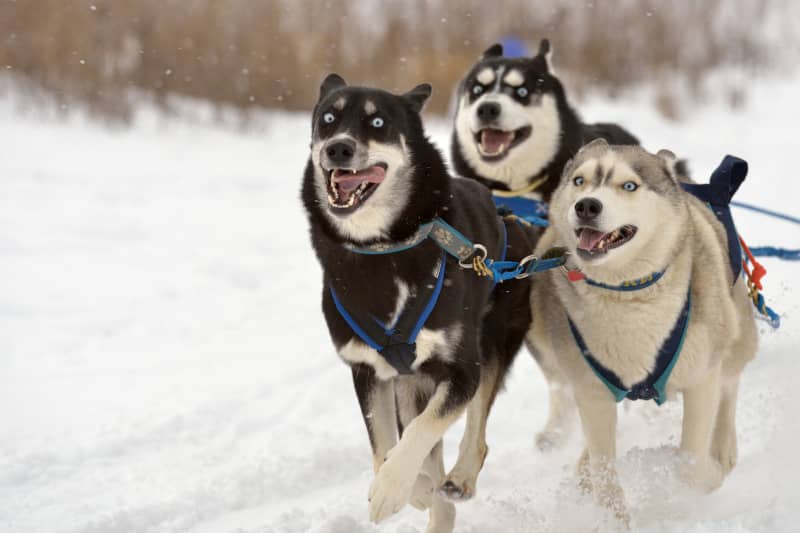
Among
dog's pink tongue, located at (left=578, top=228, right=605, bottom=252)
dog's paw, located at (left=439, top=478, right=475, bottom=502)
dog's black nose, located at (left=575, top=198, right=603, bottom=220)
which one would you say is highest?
dog's black nose, located at (left=575, top=198, right=603, bottom=220)

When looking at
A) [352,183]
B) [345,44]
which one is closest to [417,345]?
[352,183]

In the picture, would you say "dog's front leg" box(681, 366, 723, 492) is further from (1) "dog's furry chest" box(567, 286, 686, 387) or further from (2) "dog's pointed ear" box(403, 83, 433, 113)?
(2) "dog's pointed ear" box(403, 83, 433, 113)

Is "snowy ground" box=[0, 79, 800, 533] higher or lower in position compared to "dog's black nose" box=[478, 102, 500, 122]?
lower

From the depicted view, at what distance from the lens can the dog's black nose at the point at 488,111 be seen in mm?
4266

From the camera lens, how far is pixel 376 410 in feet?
9.94

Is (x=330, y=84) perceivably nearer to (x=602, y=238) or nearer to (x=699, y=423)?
(x=602, y=238)

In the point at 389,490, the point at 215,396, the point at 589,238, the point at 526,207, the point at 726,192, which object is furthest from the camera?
the point at 215,396

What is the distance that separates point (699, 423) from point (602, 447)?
37cm

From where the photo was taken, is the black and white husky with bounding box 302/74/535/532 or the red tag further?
the red tag

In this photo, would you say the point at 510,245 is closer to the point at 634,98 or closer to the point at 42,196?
the point at 42,196

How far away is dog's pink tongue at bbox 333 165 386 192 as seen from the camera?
109 inches

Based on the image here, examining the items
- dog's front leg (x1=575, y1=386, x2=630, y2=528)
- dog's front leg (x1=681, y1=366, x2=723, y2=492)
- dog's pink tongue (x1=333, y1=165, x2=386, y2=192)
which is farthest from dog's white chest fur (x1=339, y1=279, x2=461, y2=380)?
dog's front leg (x1=681, y1=366, x2=723, y2=492)

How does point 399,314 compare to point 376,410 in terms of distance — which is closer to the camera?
point 399,314

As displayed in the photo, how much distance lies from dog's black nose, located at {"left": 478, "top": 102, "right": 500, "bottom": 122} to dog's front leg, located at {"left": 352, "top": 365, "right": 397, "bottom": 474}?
5.78ft
